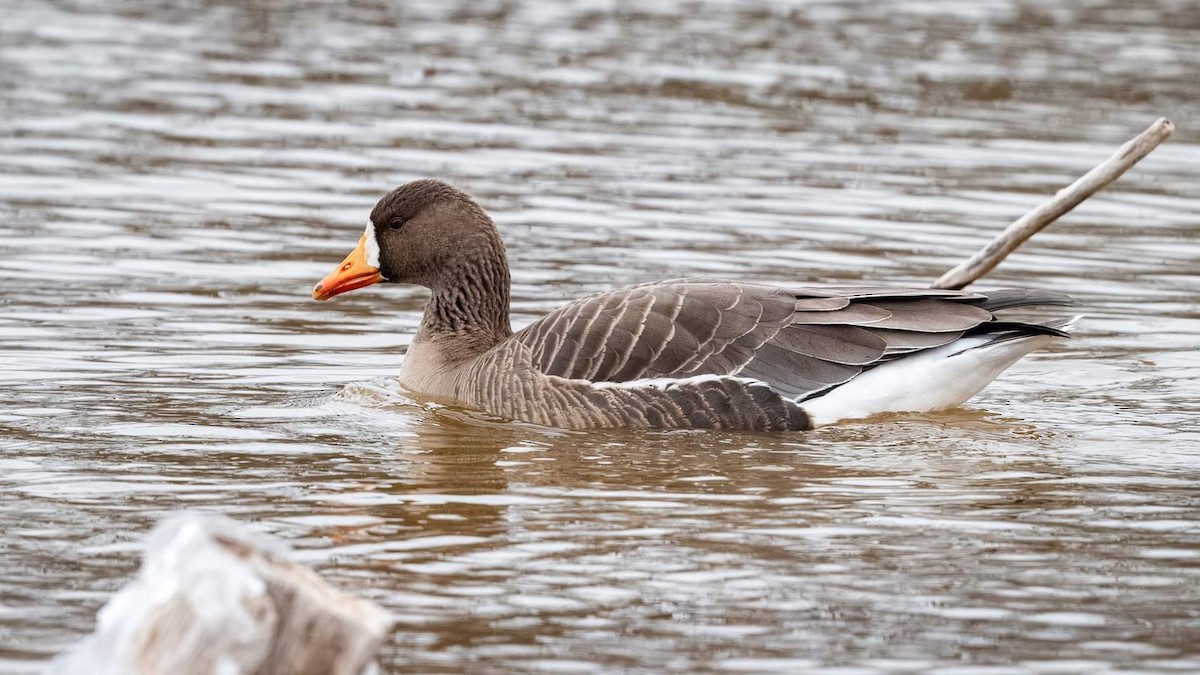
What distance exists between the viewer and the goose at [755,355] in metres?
10.4

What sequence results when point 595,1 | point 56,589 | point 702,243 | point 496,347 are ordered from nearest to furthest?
point 56,589 < point 496,347 < point 702,243 < point 595,1

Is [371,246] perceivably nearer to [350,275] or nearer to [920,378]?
[350,275]

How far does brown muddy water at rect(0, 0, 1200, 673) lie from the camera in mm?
7410

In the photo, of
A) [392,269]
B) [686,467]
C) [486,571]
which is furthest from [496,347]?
[486,571]

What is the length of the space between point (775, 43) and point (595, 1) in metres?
3.75

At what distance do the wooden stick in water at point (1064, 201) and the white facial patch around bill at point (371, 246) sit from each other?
11.7 feet

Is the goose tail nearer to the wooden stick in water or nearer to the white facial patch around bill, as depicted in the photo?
the wooden stick in water

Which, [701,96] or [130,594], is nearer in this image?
[130,594]

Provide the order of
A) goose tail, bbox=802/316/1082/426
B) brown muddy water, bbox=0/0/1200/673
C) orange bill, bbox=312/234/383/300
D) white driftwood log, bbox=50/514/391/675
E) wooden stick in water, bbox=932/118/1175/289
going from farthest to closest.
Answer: orange bill, bbox=312/234/383/300
wooden stick in water, bbox=932/118/1175/289
goose tail, bbox=802/316/1082/426
brown muddy water, bbox=0/0/1200/673
white driftwood log, bbox=50/514/391/675

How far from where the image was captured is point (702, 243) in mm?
15484

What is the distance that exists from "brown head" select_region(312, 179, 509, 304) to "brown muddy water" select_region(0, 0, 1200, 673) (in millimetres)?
759

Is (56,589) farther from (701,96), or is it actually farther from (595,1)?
(595,1)

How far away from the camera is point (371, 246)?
38.6 ft

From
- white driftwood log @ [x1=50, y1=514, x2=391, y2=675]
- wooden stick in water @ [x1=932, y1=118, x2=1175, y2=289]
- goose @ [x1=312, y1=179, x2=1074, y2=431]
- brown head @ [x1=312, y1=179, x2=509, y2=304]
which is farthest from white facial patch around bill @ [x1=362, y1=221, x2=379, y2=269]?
white driftwood log @ [x1=50, y1=514, x2=391, y2=675]
